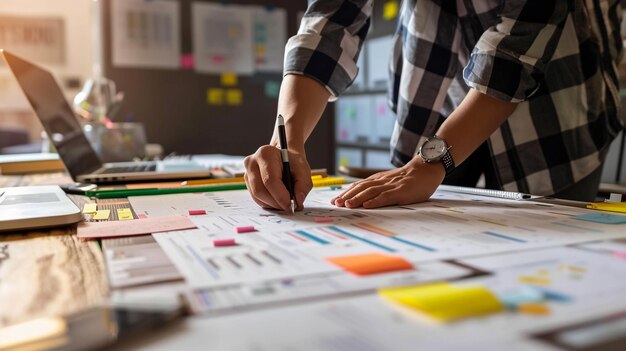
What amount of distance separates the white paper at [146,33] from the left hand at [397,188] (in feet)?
7.25

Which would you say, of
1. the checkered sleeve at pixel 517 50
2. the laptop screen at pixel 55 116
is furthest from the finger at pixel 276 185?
the laptop screen at pixel 55 116

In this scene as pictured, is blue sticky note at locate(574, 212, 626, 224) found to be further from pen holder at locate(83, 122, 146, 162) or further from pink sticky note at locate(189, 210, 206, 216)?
pen holder at locate(83, 122, 146, 162)

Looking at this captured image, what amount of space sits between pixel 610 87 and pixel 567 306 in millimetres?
850

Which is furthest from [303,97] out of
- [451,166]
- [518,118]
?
[518,118]

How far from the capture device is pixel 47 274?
1.32ft

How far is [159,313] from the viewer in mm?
287

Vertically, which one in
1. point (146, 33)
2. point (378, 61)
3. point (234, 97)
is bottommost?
point (234, 97)

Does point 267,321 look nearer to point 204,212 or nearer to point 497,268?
point 497,268

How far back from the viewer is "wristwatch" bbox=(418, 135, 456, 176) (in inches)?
30.8

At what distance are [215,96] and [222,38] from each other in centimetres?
31

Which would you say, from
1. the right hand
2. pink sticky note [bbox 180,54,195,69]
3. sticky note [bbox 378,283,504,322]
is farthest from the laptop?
pink sticky note [bbox 180,54,195,69]

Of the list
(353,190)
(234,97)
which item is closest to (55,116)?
(353,190)

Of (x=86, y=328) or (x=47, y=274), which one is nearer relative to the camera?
(x=86, y=328)

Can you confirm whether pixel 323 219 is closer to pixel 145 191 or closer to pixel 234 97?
pixel 145 191
